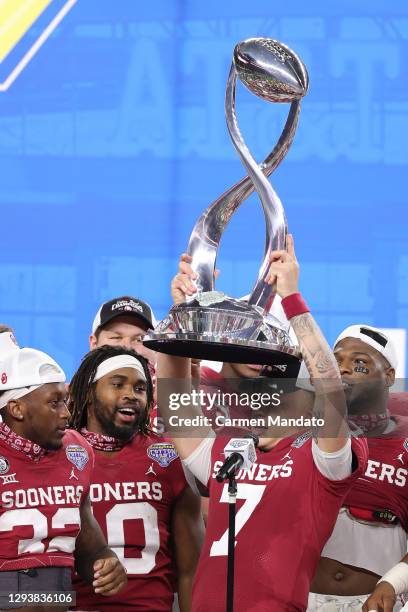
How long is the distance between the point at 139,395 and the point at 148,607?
21.9 inches

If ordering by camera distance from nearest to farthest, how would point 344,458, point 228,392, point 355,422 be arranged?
point 344,458
point 228,392
point 355,422

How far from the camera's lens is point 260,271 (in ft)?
8.13

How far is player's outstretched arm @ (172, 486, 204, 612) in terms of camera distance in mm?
3084

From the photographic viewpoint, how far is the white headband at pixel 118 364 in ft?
10.2

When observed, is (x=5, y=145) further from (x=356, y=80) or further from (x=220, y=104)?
(x=356, y=80)

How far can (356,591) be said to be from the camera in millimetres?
2965

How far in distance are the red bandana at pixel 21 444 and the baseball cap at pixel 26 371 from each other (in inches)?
4.5

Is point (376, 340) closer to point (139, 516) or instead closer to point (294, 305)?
point (294, 305)

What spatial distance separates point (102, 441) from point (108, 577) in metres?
0.42

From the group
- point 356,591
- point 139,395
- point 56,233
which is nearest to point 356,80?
point 56,233

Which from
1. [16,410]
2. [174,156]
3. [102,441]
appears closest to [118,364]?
[102,441]

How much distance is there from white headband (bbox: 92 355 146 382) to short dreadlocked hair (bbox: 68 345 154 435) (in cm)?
2

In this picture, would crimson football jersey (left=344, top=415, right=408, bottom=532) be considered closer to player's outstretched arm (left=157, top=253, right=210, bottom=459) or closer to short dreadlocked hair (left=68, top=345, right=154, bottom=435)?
player's outstretched arm (left=157, top=253, right=210, bottom=459)

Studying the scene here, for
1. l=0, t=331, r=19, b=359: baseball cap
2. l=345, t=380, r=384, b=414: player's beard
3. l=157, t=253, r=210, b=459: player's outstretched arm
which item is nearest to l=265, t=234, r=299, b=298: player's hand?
l=157, t=253, r=210, b=459: player's outstretched arm
